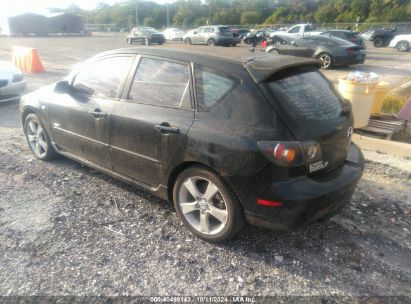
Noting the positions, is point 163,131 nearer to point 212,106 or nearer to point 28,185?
point 212,106

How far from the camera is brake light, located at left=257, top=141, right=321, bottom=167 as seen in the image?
250 cm

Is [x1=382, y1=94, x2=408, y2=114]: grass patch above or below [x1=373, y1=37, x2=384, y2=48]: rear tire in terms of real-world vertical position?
below

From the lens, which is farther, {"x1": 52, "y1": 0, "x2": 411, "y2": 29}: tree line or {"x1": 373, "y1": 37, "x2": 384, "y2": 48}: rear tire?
{"x1": 52, "y1": 0, "x2": 411, "y2": 29}: tree line

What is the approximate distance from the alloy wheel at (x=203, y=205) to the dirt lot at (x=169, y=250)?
18 cm

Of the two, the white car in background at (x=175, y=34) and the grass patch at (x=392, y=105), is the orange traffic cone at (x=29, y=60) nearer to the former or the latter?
the grass patch at (x=392, y=105)

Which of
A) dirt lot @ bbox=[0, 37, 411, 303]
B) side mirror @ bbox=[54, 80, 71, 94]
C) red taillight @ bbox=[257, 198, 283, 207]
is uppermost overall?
side mirror @ bbox=[54, 80, 71, 94]

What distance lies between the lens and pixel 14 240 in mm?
3107

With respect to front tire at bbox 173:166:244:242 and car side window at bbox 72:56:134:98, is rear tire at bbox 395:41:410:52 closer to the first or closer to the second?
car side window at bbox 72:56:134:98

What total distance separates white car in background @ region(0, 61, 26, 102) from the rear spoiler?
6.92 m

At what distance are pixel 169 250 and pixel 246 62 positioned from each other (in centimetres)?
174

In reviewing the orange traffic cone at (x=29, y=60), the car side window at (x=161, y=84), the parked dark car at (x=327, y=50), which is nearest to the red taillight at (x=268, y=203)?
the car side window at (x=161, y=84)

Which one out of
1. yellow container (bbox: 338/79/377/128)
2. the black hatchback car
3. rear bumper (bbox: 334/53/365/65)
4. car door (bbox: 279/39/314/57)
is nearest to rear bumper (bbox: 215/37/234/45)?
car door (bbox: 279/39/314/57)

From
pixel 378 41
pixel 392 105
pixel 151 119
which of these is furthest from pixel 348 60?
pixel 378 41

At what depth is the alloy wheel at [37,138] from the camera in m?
4.70
